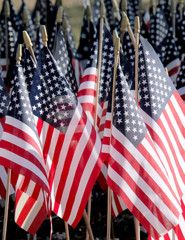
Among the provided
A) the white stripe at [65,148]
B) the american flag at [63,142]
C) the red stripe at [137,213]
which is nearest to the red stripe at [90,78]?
the american flag at [63,142]

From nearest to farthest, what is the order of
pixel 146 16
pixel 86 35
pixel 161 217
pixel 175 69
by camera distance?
pixel 161 217 → pixel 175 69 → pixel 86 35 → pixel 146 16

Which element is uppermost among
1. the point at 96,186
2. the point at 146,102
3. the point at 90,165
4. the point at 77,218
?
the point at 146,102

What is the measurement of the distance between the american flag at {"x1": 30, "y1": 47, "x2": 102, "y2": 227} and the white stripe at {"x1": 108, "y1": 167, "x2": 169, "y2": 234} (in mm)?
420

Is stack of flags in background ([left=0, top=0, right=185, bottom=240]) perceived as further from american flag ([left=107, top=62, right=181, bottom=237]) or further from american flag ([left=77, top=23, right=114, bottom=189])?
american flag ([left=77, top=23, right=114, bottom=189])

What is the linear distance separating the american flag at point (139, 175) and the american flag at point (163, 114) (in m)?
0.20

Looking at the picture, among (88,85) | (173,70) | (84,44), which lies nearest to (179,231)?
(88,85)

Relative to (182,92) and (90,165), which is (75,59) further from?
(90,165)

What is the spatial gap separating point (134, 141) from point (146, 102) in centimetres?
52

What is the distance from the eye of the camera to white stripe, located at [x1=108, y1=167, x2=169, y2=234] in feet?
17.7

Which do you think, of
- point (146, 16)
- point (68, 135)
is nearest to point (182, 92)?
point (68, 135)

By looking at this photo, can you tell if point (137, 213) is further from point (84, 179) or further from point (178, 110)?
point (178, 110)

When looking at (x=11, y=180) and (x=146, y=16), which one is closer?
(x=11, y=180)

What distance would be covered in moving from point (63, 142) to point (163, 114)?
1144 mm

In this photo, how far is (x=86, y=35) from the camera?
9.32 meters
